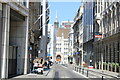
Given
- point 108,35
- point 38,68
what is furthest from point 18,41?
point 108,35

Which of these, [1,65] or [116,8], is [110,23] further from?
[1,65]

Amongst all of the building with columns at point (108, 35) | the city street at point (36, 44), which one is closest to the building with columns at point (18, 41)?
the city street at point (36, 44)

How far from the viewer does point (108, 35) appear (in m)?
53.1

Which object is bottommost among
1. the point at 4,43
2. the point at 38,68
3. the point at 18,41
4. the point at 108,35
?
the point at 38,68

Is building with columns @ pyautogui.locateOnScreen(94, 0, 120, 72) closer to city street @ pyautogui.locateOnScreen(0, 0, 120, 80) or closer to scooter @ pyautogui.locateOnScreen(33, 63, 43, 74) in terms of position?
city street @ pyautogui.locateOnScreen(0, 0, 120, 80)

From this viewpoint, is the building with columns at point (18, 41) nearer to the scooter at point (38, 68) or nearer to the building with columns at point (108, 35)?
the scooter at point (38, 68)

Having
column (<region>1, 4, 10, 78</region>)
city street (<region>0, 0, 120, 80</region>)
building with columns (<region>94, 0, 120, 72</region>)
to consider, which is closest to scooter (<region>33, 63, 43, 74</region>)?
city street (<region>0, 0, 120, 80</region>)

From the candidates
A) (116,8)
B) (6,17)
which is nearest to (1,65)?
(6,17)

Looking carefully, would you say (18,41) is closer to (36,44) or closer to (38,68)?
(38,68)

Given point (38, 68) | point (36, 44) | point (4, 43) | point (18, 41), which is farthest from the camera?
point (36, 44)

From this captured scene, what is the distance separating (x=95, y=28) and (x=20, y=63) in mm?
41049

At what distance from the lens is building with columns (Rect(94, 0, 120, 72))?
46938 millimetres

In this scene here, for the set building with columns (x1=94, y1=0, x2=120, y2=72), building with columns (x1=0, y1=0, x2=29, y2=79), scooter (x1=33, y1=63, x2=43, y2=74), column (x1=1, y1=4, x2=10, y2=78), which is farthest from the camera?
building with columns (x1=94, y1=0, x2=120, y2=72)

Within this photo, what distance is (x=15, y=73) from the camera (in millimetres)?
29172
